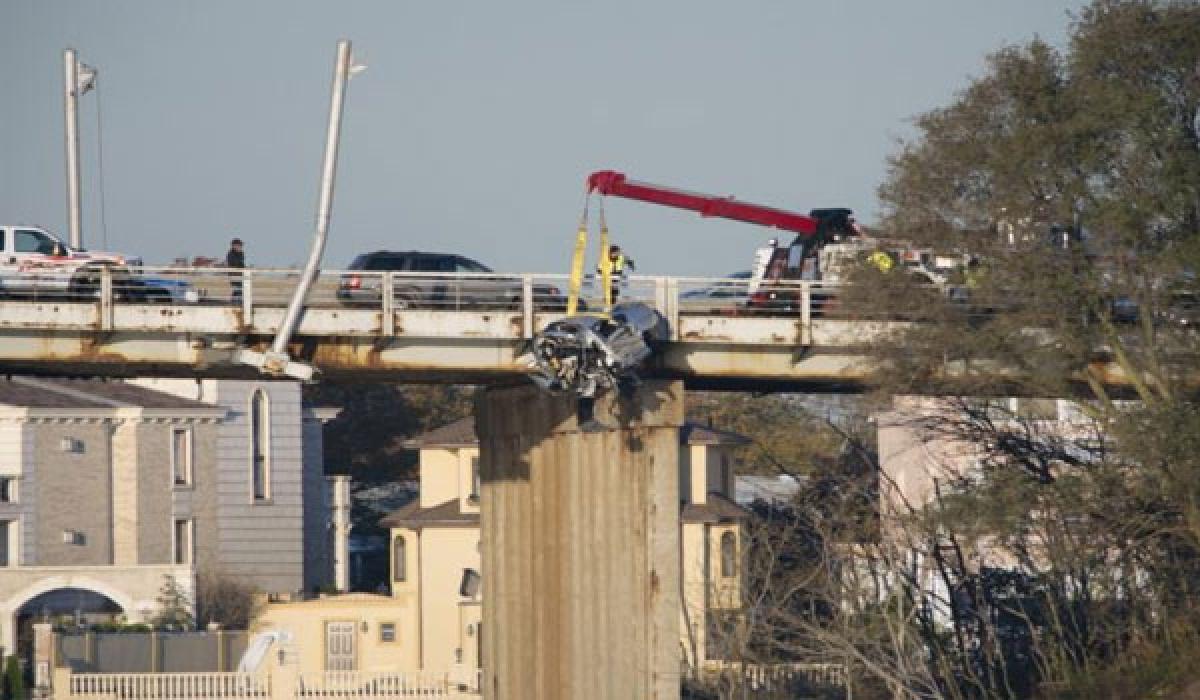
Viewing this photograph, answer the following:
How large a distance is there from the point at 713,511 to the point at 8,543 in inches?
686

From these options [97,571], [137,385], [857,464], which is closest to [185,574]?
[97,571]

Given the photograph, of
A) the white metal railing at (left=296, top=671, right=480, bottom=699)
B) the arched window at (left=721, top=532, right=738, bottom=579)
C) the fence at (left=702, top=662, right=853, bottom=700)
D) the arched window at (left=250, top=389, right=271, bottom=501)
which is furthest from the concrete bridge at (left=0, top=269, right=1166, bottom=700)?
the arched window at (left=250, top=389, right=271, bottom=501)

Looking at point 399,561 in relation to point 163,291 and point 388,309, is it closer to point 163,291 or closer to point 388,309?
point 163,291

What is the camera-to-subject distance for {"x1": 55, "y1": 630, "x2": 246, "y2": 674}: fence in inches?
2532

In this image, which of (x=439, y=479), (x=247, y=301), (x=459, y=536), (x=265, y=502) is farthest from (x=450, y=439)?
(x=247, y=301)

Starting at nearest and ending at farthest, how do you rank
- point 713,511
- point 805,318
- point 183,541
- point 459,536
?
point 805,318 < point 713,511 < point 459,536 < point 183,541

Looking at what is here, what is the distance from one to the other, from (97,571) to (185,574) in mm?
2344

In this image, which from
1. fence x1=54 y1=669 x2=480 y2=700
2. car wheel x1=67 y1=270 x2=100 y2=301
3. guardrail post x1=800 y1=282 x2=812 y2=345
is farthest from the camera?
fence x1=54 y1=669 x2=480 y2=700

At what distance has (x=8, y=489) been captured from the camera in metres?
71.2

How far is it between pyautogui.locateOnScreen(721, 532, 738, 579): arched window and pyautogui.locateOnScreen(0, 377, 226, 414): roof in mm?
15619

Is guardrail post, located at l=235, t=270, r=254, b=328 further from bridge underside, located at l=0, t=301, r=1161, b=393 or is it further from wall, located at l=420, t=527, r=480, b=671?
wall, located at l=420, t=527, r=480, b=671

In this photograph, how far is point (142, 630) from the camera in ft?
220

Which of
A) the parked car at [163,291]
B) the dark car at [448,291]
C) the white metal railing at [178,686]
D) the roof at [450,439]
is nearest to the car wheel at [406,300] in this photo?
the dark car at [448,291]

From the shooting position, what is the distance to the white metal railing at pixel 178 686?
201 feet
